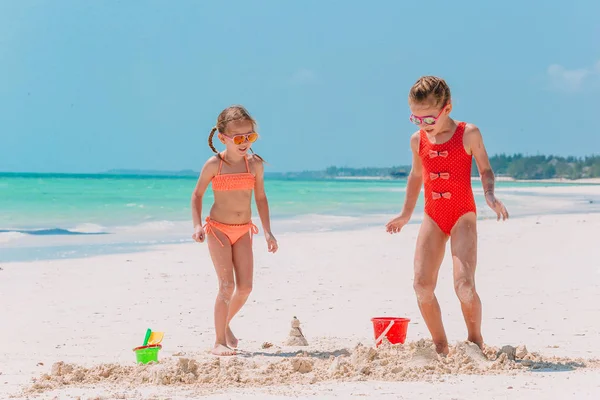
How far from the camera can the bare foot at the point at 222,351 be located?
5.58 metres

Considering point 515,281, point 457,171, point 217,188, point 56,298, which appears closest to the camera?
point 457,171

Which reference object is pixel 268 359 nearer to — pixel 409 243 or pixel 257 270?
pixel 257 270

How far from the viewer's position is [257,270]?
10234 mm

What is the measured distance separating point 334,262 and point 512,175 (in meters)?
133

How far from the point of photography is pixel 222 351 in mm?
5598

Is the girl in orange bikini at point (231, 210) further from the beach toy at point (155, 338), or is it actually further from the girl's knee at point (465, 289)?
the girl's knee at point (465, 289)

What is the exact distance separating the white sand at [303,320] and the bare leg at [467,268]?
0.27 m

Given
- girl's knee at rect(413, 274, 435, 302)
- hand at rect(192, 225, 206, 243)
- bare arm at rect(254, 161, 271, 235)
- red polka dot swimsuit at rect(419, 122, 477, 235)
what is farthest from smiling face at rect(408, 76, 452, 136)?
hand at rect(192, 225, 206, 243)

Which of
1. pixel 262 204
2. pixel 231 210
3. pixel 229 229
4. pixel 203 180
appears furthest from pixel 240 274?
pixel 203 180

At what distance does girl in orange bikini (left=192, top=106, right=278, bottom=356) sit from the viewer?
5.86 metres

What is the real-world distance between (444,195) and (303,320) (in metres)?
2.36

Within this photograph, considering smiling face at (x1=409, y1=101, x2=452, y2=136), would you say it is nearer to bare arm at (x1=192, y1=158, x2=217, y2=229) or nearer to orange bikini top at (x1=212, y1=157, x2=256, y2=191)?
orange bikini top at (x1=212, y1=157, x2=256, y2=191)

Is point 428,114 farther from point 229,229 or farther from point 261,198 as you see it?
point 229,229

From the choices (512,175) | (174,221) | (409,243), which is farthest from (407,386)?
(512,175)
